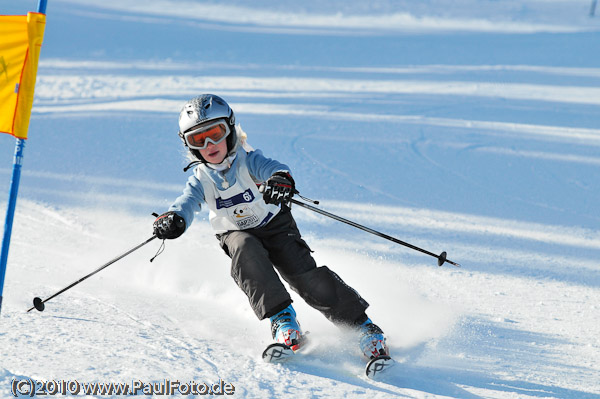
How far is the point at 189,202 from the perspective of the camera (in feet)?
12.0

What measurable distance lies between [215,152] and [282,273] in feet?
2.54

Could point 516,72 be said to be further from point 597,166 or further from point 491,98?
point 597,166

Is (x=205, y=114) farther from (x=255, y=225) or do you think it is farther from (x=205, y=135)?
(x=255, y=225)

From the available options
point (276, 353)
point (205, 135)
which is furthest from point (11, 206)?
point (276, 353)

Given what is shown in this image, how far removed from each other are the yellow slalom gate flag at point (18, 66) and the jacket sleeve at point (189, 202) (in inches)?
33.2

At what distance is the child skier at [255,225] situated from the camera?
137 inches

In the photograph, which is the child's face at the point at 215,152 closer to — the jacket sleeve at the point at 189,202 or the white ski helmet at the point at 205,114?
the white ski helmet at the point at 205,114

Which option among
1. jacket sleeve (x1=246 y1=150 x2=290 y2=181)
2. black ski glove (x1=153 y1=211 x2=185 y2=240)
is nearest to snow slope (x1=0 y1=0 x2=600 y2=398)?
black ski glove (x1=153 y1=211 x2=185 y2=240)

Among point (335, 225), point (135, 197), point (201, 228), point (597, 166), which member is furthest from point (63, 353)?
point (597, 166)

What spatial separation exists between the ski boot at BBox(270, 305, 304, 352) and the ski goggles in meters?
0.98

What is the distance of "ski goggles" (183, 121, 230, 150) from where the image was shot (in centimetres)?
358

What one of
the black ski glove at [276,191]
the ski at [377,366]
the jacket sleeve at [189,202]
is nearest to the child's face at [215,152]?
the jacket sleeve at [189,202]

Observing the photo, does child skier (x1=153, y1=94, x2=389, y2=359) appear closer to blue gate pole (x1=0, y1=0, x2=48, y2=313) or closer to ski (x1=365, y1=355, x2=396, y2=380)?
ski (x1=365, y1=355, x2=396, y2=380)

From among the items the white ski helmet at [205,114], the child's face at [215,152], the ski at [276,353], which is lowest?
the ski at [276,353]
